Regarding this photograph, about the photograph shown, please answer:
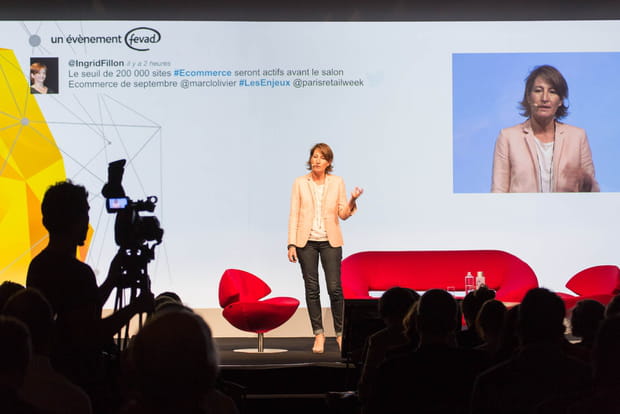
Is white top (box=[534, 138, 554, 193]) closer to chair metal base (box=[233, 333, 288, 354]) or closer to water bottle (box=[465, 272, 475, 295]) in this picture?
water bottle (box=[465, 272, 475, 295])

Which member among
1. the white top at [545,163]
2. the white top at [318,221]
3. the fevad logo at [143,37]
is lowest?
the white top at [318,221]

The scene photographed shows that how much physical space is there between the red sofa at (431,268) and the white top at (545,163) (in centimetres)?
84

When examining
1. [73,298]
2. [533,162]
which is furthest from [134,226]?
[533,162]

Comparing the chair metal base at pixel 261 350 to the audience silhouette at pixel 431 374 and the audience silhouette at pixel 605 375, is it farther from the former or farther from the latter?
the audience silhouette at pixel 605 375

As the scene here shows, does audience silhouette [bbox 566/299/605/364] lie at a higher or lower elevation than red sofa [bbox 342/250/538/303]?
higher

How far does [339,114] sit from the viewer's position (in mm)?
7762

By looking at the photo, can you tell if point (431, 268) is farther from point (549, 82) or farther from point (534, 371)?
point (534, 371)

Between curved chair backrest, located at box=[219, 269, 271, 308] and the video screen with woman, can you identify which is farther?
the video screen with woman

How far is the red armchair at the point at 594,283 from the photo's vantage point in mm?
6914

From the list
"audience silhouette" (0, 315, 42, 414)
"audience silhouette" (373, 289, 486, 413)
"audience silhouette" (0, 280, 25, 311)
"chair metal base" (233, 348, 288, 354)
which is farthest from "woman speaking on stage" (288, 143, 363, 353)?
"audience silhouette" (0, 315, 42, 414)

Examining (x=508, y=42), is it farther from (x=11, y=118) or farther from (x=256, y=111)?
(x=11, y=118)

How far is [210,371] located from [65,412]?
2.27 feet

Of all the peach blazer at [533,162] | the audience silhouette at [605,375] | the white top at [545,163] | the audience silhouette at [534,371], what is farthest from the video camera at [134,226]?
the white top at [545,163]

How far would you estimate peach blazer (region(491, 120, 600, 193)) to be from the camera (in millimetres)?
7707
